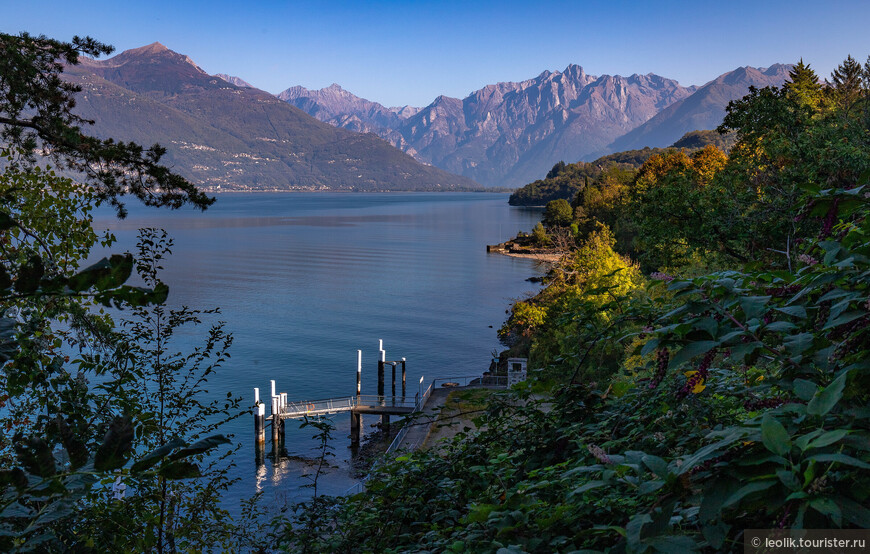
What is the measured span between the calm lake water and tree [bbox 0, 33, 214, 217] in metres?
8.85

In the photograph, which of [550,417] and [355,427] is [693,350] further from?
[355,427]

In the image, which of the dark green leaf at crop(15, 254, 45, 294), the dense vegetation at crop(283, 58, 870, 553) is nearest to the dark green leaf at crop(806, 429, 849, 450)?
the dense vegetation at crop(283, 58, 870, 553)

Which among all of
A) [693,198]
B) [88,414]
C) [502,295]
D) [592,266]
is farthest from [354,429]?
[502,295]

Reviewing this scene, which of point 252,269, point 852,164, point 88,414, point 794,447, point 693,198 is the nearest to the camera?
point 794,447

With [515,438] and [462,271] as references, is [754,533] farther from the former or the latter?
[462,271]

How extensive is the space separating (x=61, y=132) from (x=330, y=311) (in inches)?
1971

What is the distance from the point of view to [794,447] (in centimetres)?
157

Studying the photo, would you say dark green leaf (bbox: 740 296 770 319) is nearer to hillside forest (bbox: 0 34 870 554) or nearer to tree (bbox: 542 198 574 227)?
hillside forest (bbox: 0 34 870 554)

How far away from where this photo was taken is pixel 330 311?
59.4m

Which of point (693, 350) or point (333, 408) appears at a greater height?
point (693, 350)

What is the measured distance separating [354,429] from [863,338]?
33.7m

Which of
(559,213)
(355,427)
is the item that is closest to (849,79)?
(355,427)

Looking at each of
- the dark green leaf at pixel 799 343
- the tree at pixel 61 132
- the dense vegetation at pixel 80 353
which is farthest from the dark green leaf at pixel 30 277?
the tree at pixel 61 132

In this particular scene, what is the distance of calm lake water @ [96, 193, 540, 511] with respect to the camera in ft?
117
